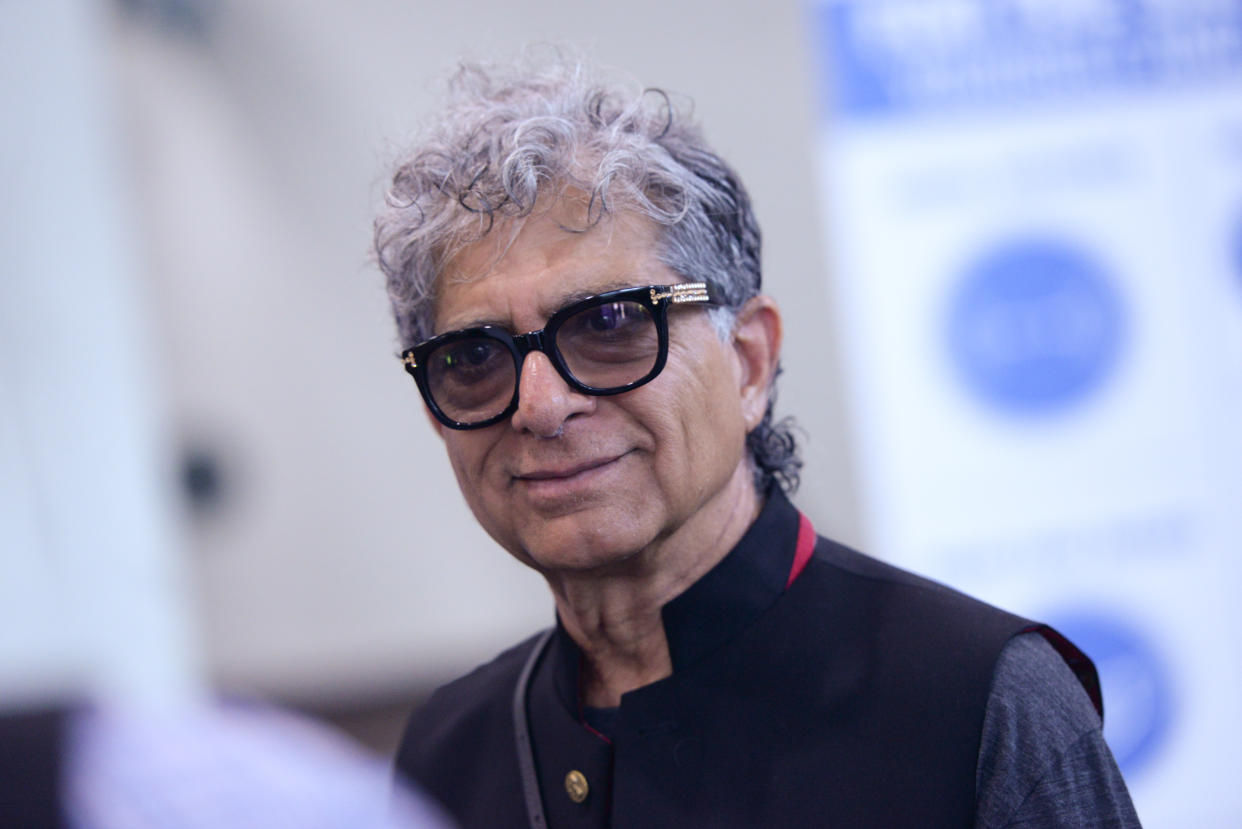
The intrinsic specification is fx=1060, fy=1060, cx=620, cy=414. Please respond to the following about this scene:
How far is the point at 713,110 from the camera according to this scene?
3.55 metres

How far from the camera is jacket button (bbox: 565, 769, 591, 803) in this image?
131 centimetres

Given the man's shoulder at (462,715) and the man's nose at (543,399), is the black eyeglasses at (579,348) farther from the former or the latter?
the man's shoulder at (462,715)

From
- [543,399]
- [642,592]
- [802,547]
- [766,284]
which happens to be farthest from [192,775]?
[766,284]

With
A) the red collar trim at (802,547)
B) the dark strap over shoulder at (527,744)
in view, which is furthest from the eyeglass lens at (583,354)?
the dark strap over shoulder at (527,744)

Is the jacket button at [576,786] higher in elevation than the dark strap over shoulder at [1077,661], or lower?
lower

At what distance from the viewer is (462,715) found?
156cm

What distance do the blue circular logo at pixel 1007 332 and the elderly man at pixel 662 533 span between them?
1.67m

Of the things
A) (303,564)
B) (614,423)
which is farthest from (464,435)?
(303,564)

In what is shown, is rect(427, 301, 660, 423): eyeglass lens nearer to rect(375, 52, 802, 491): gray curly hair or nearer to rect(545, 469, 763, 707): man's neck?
rect(375, 52, 802, 491): gray curly hair

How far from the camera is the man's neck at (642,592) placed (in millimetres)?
1309

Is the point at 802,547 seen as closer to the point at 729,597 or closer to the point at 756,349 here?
the point at 729,597

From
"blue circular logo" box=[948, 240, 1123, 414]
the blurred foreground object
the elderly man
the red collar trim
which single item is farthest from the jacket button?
"blue circular logo" box=[948, 240, 1123, 414]

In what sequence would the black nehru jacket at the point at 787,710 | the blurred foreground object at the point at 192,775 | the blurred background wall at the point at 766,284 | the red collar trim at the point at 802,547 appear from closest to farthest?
1. the blurred foreground object at the point at 192,775
2. the black nehru jacket at the point at 787,710
3. the red collar trim at the point at 802,547
4. the blurred background wall at the point at 766,284

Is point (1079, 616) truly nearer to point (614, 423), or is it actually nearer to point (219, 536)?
point (614, 423)
